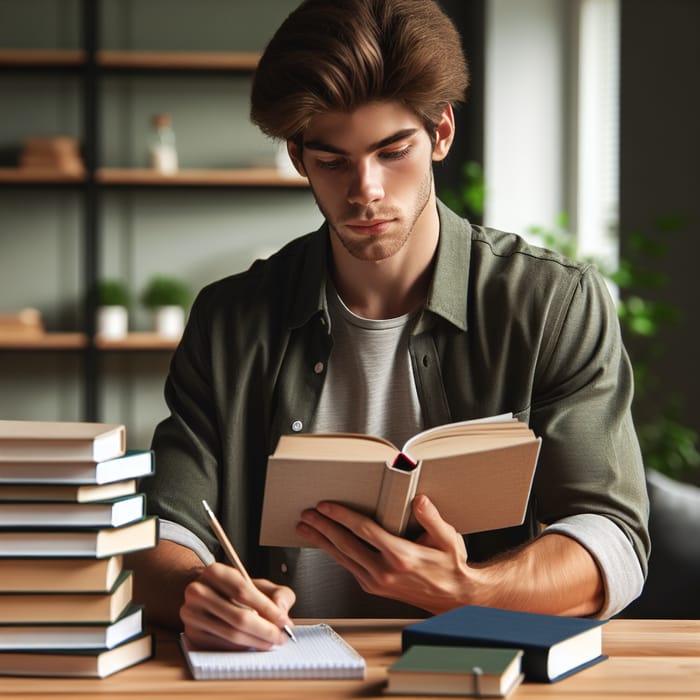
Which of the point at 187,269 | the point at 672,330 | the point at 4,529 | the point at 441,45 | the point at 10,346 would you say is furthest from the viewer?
the point at 187,269

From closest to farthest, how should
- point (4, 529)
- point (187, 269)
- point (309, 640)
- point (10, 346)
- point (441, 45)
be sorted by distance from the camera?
1. point (4, 529)
2. point (309, 640)
3. point (441, 45)
4. point (10, 346)
5. point (187, 269)

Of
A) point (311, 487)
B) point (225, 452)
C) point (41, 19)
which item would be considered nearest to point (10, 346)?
point (41, 19)

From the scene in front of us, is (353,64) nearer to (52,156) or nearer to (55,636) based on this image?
(55,636)

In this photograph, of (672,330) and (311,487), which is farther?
(672,330)

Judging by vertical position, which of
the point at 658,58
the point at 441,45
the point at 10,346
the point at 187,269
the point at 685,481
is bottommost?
the point at 685,481

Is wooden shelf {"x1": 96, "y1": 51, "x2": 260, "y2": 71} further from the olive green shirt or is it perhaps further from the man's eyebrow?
the man's eyebrow

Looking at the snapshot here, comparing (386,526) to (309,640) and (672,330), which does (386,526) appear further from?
(672,330)

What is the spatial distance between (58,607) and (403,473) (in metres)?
0.36

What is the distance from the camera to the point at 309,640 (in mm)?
1135

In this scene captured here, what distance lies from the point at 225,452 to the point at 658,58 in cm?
265

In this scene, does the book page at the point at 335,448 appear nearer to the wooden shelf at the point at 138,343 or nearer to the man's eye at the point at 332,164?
the man's eye at the point at 332,164

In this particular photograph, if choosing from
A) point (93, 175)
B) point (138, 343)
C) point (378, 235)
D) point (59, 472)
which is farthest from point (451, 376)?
point (93, 175)

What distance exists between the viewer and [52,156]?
4.16 metres

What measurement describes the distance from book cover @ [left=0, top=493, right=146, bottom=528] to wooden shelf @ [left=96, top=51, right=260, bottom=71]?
339cm
